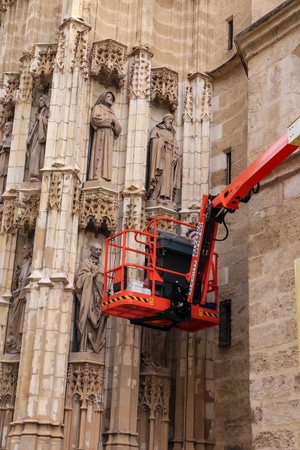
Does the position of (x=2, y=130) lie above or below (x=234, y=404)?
above

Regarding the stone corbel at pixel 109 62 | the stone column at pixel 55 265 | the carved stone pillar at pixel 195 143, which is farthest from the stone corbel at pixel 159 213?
the stone corbel at pixel 109 62

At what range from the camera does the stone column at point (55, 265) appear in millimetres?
12148

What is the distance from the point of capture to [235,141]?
1473 cm

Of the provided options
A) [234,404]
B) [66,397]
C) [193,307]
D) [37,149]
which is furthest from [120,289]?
[37,149]

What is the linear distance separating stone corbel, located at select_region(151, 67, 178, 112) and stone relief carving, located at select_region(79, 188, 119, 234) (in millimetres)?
2498

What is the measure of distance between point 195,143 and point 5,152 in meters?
4.06

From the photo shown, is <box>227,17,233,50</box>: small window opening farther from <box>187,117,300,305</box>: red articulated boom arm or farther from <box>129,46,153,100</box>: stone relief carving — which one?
<box>187,117,300,305</box>: red articulated boom arm

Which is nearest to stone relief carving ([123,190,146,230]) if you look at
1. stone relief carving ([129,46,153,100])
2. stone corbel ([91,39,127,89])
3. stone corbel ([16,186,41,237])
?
stone corbel ([16,186,41,237])

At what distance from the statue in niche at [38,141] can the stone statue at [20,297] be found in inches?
57.3

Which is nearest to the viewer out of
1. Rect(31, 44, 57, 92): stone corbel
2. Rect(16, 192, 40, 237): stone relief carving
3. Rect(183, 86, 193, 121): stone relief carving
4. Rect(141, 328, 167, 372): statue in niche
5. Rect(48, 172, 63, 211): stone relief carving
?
Rect(141, 328, 167, 372): statue in niche

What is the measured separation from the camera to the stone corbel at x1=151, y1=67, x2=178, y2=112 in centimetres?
1507

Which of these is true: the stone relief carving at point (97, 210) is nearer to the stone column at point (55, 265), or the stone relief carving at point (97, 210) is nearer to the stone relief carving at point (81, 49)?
the stone column at point (55, 265)

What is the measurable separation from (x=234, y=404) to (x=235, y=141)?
16.5 feet

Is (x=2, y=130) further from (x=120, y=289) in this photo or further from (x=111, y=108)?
(x=120, y=289)
